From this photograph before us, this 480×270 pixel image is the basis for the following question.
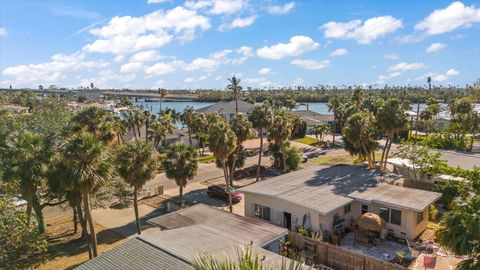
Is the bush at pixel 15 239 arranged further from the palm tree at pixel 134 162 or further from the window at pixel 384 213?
the window at pixel 384 213

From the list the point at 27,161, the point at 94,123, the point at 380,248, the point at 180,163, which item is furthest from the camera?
the point at 94,123

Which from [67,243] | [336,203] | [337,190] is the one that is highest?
[337,190]

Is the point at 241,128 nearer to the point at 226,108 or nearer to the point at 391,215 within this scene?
the point at 391,215

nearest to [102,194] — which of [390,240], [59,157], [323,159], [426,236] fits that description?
[59,157]

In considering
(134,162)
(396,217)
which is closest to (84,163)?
(134,162)

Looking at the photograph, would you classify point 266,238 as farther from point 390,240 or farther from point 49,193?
point 49,193

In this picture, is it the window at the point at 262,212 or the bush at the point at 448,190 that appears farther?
the bush at the point at 448,190

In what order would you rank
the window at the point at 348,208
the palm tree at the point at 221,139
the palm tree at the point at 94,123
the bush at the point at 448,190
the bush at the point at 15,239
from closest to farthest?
the bush at the point at 15,239 → the window at the point at 348,208 → the bush at the point at 448,190 → the palm tree at the point at 221,139 → the palm tree at the point at 94,123

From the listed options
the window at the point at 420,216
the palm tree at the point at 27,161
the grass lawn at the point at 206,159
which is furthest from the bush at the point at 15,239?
the grass lawn at the point at 206,159
